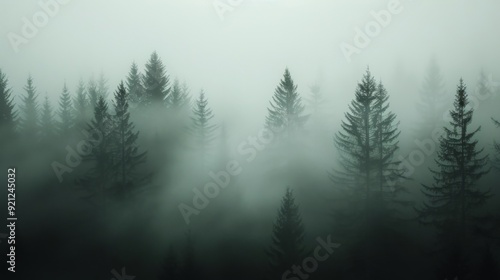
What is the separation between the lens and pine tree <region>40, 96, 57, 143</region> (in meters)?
46.6

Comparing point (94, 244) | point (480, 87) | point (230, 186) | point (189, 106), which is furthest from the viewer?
point (480, 87)

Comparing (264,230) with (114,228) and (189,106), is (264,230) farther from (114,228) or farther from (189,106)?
(189,106)

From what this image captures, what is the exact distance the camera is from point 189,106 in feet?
152

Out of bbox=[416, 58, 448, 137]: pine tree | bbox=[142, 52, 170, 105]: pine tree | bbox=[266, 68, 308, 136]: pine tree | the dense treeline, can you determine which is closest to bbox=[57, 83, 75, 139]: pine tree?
the dense treeline

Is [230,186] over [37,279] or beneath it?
over

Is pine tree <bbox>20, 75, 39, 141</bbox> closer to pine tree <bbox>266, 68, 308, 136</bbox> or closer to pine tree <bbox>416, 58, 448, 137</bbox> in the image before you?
pine tree <bbox>266, 68, 308, 136</bbox>

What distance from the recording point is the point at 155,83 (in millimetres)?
41219

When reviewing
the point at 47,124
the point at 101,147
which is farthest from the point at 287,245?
the point at 47,124

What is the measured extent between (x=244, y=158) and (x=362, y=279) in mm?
22164

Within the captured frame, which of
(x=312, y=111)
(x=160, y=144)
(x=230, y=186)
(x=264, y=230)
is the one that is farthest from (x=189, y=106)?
(x=264, y=230)

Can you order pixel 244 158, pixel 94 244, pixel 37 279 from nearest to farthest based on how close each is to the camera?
pixel 37 279, pixel 94 244, pixel 244 158

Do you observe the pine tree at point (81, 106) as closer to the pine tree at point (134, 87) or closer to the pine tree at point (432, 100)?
the pine tree at point (134, 87)

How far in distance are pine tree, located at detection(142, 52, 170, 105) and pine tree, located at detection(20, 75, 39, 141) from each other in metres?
17.2

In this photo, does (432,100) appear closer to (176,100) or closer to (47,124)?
(176,100)
